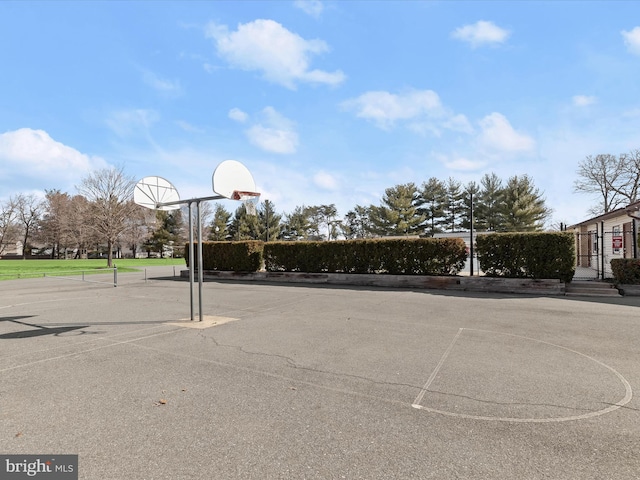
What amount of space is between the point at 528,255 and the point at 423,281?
12.4 feet

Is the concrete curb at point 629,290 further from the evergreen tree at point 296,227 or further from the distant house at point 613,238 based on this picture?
the evergreen tree at point 296,227

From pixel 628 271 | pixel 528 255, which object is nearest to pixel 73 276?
pixel 528 255

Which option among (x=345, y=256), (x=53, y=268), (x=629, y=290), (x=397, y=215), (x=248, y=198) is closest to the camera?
(x=248, y=198)

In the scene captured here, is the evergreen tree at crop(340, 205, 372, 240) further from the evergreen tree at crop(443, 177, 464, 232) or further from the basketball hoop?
the basketball hoop

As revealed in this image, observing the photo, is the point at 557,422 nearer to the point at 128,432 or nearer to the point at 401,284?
the point at 128,432

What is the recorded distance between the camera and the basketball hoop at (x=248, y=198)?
7.23 m

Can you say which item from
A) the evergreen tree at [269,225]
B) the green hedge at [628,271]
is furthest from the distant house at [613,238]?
the evergreen tree at [269,225]

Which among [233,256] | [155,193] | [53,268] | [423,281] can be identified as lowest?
[53,268]

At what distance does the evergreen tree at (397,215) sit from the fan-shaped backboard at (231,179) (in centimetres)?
3800

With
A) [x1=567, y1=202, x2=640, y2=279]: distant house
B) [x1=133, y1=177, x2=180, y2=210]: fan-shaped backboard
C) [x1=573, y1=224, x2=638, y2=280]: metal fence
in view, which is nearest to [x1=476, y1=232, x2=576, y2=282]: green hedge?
[x1=573, y1=224, x2=638, y2=280]: metal fence

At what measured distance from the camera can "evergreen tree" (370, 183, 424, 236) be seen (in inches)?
1756

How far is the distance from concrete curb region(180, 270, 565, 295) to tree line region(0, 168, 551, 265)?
8130mm

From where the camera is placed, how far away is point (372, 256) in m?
15.6

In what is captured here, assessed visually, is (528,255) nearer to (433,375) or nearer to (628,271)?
(628,271)
